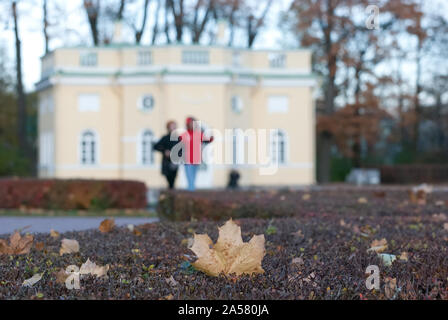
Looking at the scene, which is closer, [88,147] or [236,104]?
[236,104]

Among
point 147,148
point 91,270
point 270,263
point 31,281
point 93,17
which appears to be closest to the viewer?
point 31,281

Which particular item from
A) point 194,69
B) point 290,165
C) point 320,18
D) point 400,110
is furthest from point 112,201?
point 400,110

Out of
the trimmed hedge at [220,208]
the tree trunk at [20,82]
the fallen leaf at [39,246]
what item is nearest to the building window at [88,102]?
the tree trunk at [20,82]

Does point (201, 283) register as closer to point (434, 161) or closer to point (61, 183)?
point (61, 183)

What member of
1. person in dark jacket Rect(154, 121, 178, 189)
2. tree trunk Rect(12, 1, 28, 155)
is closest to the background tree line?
tree trunk Rect(12, 1, 28, 155)

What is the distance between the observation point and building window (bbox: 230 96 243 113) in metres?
32.8

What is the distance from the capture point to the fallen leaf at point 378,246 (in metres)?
5.23

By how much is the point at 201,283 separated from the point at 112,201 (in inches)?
589

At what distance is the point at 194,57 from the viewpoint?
31500mm

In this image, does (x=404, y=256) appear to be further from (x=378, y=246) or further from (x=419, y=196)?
(x=419, y=196)

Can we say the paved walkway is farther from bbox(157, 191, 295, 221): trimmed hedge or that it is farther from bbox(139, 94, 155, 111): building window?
bbox(139, 94, 155, 111): building window

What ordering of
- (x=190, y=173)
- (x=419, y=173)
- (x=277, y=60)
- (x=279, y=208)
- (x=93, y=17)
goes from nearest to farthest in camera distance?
1. (x=279, y=208)
2. (x=190, y=173)
3. (x=277, y=60)
4. (x=419, y=173)
5. (x=93, y=17)

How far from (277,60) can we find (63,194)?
59.5 ft

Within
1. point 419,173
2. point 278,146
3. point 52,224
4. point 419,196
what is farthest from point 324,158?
point 52,224
